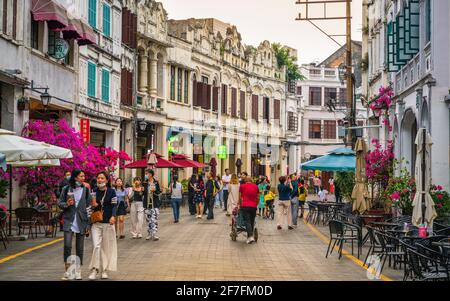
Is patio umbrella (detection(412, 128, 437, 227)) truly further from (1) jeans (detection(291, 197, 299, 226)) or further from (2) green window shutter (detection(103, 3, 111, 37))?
(2) green window shutter (detection(103, 3, 111, 37))

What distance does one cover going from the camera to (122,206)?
22.8 m

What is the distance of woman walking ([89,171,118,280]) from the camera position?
14.2m

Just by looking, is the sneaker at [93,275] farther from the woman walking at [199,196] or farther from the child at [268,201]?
the child at [268,201]

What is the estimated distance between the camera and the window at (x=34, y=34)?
28609 mm

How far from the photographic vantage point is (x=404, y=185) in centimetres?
2409

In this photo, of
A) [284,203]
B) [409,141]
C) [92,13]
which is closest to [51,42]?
[92,13]

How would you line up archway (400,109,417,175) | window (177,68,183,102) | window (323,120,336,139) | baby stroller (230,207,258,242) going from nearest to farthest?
baby stroller (230,207,258,242) → archway (400,109,417,175) → window (177,68,183,102) → window (323,120,336,139)

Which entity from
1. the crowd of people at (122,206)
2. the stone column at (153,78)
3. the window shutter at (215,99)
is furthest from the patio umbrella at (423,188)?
the window shutter at (215,99)

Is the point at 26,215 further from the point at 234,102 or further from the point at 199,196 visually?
the point at 234,102

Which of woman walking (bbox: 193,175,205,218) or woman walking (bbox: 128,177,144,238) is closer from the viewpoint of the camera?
woman walking (bbox: 128,177,144,238)

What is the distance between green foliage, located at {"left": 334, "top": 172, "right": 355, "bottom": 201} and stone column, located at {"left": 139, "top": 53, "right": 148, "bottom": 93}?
12613mm

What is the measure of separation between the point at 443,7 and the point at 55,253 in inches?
482

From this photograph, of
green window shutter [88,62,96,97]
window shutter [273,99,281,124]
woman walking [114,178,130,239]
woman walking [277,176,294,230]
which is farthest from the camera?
window shutter [273,99,281,124]

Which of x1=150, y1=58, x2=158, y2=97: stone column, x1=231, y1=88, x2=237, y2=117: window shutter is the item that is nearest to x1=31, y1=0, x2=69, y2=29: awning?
x1=150, y1=58, x2=158, y2=97: stone column
